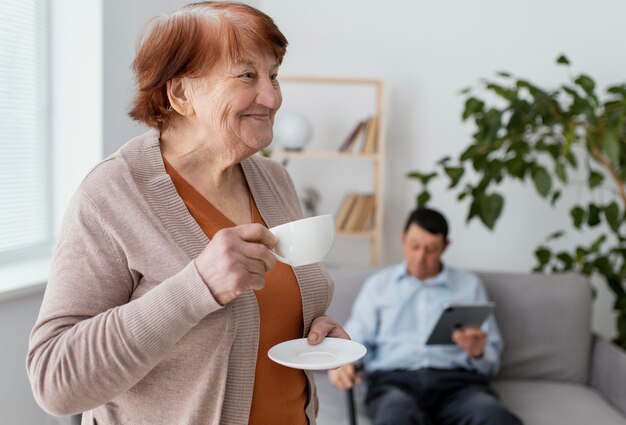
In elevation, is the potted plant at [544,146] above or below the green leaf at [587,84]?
below

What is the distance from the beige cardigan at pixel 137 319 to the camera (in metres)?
0.95

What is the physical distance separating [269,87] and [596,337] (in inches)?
90.8

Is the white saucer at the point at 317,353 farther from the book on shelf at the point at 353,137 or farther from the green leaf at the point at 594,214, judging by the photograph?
the book on shelf at the point at 353,137

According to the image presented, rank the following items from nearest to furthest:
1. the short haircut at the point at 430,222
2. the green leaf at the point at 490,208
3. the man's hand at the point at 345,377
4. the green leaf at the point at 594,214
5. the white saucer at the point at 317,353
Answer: the white saucer at the point at 317,353 → the man's hand at the point at 345,377 → the short haircut at the point at 430,222 → the green leaf at the point at 490,208 → the green leaf at the point at 594,214

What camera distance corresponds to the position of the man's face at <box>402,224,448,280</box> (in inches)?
110

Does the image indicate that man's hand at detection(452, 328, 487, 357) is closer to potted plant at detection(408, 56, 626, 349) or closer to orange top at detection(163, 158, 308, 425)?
potted plant at detection(408, 56, 626, 349)

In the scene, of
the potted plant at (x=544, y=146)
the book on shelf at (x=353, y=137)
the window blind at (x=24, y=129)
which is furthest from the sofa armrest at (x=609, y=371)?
the window blind at (x=24, y=129)

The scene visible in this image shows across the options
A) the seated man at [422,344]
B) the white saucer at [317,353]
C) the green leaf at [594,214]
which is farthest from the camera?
the green leaf at [594,214]

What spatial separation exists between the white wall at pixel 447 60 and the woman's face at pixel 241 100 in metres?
3.08

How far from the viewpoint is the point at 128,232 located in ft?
3.41

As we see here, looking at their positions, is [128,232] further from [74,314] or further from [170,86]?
[170,86]

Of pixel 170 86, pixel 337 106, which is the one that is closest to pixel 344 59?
pixel 337 106

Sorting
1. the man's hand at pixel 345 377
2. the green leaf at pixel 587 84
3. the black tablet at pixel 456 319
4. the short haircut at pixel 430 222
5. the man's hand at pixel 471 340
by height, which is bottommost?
the man's hand at pixel 345 377

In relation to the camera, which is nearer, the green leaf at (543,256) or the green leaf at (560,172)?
the green leaf at (560,172)
